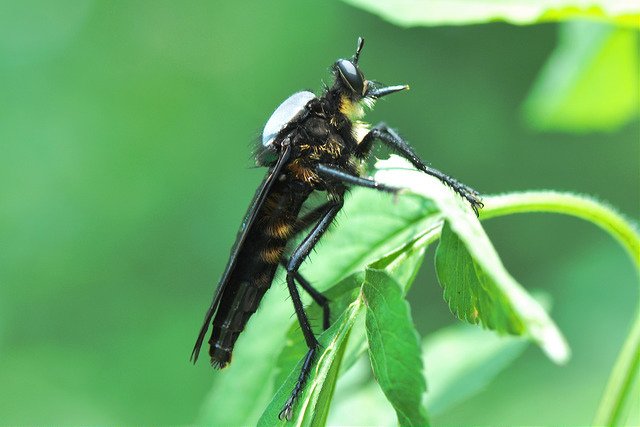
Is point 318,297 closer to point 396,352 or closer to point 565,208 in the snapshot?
point 565,208

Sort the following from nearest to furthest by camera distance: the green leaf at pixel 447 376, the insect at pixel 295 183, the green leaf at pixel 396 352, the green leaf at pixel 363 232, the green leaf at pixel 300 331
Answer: the green leaf at pixel 396 352, the green leaf at pixel 300 331, the green leaf at pixel 363 232, the insect at pixel 295 183, the green leaf at pixel 447 376

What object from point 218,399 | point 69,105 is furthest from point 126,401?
point 218,399

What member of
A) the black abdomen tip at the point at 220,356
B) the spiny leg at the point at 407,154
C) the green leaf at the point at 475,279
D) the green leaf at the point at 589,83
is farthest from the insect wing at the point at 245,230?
the green leaf at the point at 589,83

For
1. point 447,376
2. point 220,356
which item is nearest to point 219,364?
point 220,356

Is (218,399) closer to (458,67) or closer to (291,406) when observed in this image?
(291,406)

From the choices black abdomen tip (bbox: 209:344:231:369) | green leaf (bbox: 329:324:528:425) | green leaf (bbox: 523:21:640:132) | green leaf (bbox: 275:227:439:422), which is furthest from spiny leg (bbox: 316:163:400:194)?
green leaf (bbox: 523:21:640:132)

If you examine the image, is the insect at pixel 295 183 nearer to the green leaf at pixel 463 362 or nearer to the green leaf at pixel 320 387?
the green leaf at pixel 463 362
